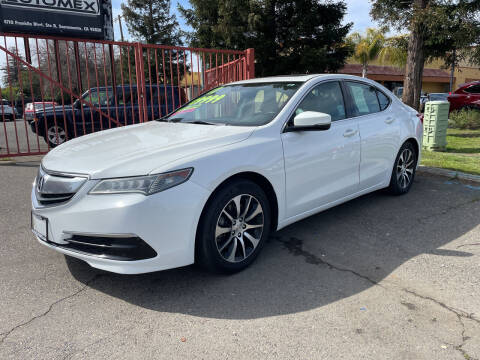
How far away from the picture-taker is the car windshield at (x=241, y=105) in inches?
142

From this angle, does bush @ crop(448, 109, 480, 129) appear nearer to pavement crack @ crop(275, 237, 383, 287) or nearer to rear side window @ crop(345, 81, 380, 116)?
rear side window @ crop(345, 81, 380, 116)

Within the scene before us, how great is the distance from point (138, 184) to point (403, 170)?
3.71 meters

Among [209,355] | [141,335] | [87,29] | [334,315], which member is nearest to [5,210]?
[141,335]

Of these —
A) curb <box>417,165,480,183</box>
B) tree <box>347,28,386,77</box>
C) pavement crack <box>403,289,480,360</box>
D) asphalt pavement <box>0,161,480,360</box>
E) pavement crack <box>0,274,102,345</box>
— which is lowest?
pavement crack <box>403,289,480,360</box>

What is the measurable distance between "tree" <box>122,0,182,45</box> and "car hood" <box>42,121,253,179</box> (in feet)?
110

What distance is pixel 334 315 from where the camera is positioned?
2.60m

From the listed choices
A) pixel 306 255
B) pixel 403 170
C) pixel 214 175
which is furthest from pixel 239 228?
pixel 403 170

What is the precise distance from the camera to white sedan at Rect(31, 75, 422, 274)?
262cm

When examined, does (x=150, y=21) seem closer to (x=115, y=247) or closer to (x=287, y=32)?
(x=287, y=32)

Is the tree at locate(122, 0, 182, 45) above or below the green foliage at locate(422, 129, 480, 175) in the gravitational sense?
above

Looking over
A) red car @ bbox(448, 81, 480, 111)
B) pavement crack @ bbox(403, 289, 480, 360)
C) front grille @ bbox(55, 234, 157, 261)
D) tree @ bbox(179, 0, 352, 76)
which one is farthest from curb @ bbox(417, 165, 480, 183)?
tree @ bbox(179, 0, 352, 76)

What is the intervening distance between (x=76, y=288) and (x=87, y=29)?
285 inches

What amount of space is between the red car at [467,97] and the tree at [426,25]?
401cm

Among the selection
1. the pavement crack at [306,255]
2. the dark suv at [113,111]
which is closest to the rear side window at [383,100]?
the pavement crack at [306,255]
